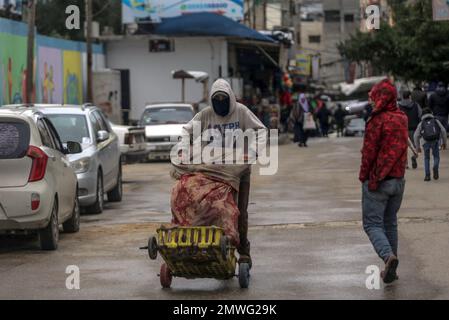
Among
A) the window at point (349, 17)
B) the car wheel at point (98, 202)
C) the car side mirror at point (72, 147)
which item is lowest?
the car wheel at point (98, 202)

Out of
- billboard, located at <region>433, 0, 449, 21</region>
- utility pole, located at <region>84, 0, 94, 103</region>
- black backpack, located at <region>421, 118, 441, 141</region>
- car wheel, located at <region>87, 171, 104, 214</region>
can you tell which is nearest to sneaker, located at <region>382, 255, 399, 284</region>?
car wheel, located at <region>87, 171, 104, 214</region>

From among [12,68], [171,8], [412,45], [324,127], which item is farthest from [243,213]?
[171,8]

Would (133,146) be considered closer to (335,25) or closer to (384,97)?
(384,97)

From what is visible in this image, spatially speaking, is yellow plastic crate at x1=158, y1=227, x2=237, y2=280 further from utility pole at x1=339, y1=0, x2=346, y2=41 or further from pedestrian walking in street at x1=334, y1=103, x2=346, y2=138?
utility pole at x1=339, y1=0, x2=346, y2=41

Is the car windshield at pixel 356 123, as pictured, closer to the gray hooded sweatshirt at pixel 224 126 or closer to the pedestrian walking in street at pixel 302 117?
the pedestrian walking in street at pixel 302 117

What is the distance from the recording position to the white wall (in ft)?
150

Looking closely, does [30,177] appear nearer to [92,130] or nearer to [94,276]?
[94,276]

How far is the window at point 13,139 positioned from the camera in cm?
1206

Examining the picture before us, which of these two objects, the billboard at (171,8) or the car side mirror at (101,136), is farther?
the billboard at (171,8)

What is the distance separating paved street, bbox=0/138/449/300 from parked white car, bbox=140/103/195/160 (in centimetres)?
949

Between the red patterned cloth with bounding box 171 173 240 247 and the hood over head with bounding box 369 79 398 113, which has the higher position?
the hood over head with bounding box 369 79 398 113

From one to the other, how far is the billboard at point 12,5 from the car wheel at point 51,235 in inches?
1018

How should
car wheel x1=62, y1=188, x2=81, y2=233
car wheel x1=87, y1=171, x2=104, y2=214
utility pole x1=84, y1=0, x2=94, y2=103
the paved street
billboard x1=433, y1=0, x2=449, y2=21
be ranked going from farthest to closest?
utility pole x1=84, y1=0, x2=94, y2=103 → billboard x1=433, y1=0, x2=449, y2=21 → car wheel x1=87, y1=171, x2=104, y2=214 → car wheel x1=62, y1=188, x2=81, y2=233 → the paved street

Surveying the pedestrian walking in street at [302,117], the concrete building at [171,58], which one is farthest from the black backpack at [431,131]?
the concrete building at [171,58]
